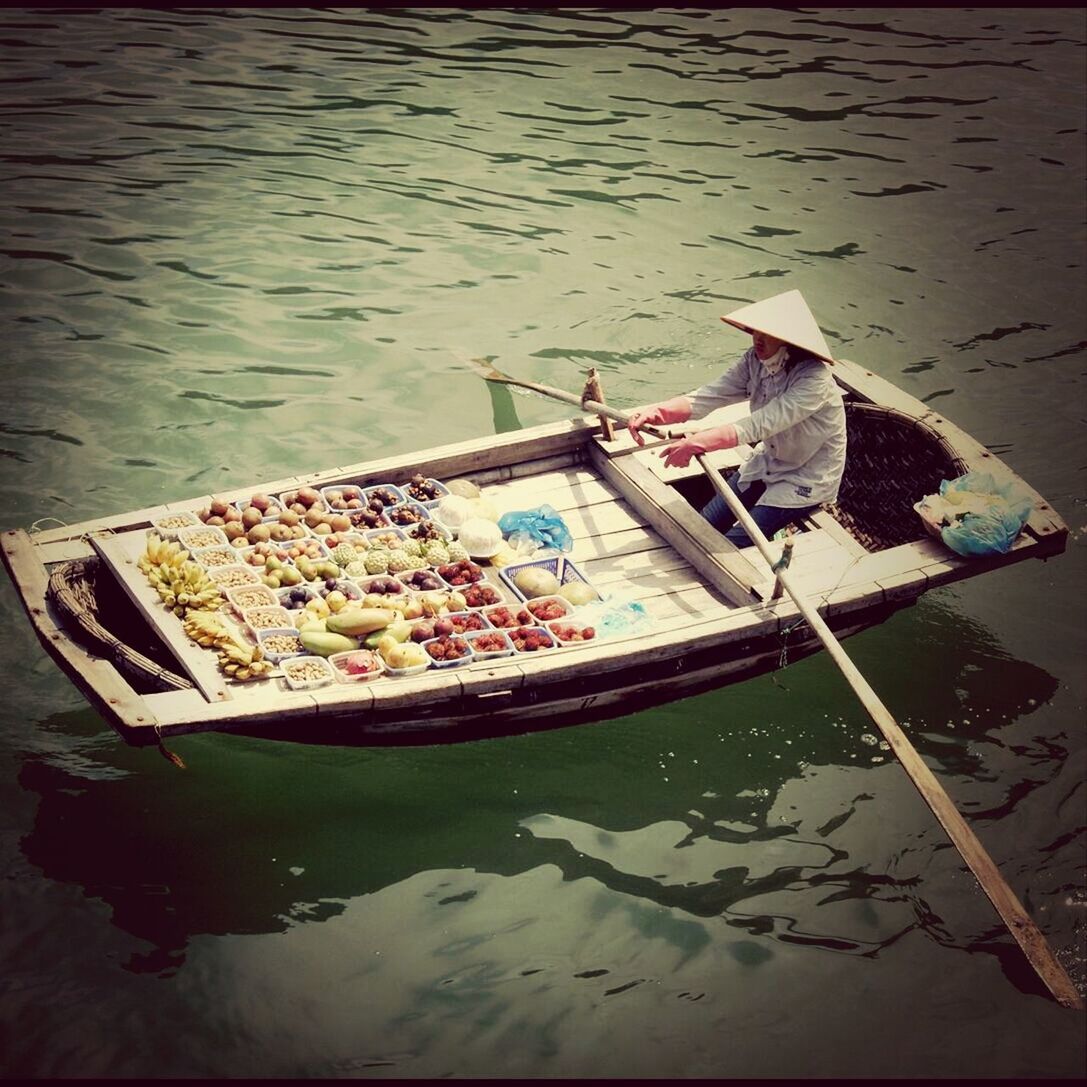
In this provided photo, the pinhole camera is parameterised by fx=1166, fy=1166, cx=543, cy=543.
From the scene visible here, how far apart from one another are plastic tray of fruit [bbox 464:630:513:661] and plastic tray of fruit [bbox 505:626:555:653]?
0.13 ft

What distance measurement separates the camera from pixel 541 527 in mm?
6195

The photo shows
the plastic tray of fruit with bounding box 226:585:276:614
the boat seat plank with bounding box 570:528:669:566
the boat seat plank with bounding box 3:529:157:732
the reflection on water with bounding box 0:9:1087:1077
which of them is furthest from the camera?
the boat seat plank with bounding box 570:528:669:566

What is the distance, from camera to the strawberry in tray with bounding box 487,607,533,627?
18.2ft

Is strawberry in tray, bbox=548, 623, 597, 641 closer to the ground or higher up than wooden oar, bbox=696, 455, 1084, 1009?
higher up

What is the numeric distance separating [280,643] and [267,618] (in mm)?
197

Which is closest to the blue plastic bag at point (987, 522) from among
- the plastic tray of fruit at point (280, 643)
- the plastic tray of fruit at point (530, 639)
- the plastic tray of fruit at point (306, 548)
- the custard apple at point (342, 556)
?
the plastic tray of fruit at point (530, 639)

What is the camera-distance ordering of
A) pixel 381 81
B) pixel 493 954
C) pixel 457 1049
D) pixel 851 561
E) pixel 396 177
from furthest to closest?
1. pixel 381 81
2. pixel 396 177
3. pixel 851 561
4. pixel 493 954
5. pixel 457 1049

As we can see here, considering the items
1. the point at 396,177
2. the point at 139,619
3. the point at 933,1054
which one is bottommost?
the point at 933,1054

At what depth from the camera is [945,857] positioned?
5.52 meters

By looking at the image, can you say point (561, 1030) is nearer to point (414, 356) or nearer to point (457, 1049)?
point (457, 1049)

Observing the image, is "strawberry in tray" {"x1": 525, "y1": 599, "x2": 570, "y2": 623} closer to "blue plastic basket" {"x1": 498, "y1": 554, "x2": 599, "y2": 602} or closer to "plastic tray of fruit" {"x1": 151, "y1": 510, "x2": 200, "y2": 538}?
"blue plastic basket" {"x1": 498, "y1": 554, "x2": 599, "y2": 602}

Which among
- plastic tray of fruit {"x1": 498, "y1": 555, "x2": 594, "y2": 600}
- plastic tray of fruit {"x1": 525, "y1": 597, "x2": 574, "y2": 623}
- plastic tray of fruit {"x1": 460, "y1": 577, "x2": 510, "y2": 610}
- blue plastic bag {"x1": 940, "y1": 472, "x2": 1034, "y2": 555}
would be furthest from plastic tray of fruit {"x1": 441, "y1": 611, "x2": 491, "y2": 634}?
blue plastic bag {"x1": 940, "y1": 472, "x2": 1034, "y2": 555}

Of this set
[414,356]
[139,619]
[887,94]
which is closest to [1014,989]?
[139,619]

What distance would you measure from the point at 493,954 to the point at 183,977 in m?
1.27
